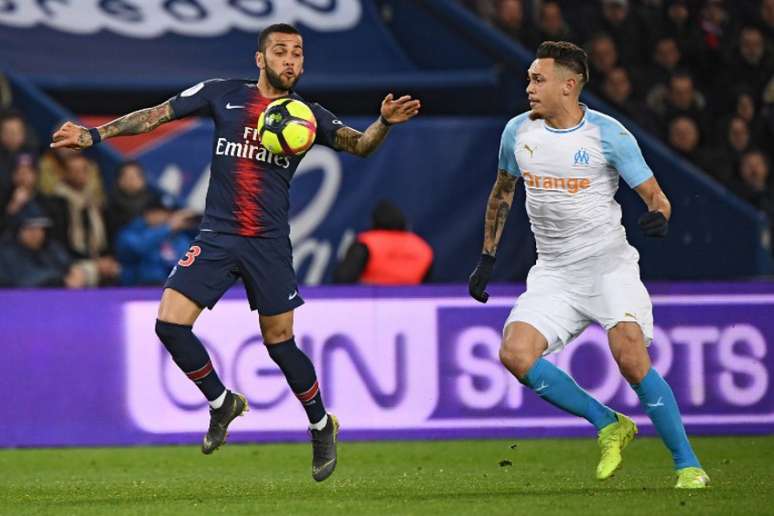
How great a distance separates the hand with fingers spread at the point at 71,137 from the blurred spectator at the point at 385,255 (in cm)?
470

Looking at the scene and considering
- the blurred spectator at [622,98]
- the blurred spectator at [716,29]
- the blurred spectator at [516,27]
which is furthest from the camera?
the blurred spectator at [716,29]

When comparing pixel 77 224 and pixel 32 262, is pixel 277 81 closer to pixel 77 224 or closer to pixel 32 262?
pixel 32 262

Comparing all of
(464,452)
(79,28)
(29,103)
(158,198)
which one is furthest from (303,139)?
(79,28)

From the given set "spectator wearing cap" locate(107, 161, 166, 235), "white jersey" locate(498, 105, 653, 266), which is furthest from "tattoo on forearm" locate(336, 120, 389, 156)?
"spectator wearing cap" locate(107, 161, 166, 235)

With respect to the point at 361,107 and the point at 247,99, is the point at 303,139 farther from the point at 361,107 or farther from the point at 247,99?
the point at 361,107

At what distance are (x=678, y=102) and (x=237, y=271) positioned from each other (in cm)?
837

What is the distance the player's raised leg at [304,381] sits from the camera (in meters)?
8.73

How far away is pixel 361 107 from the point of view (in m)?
16.0

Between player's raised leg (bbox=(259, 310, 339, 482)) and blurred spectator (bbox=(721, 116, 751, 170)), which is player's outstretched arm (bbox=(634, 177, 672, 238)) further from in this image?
blurred spectator (bbox=(721, 116, 751, 170))

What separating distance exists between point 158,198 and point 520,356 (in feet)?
19.8

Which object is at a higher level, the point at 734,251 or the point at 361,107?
the point at 361,107

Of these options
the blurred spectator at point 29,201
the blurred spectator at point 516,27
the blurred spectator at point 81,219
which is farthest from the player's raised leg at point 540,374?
the blurred spectator at point 516,27

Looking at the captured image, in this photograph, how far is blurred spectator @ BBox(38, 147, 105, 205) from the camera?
14.2 m

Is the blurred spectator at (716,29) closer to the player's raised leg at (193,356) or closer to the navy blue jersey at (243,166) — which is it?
the navy blue jersey at (243,166)
